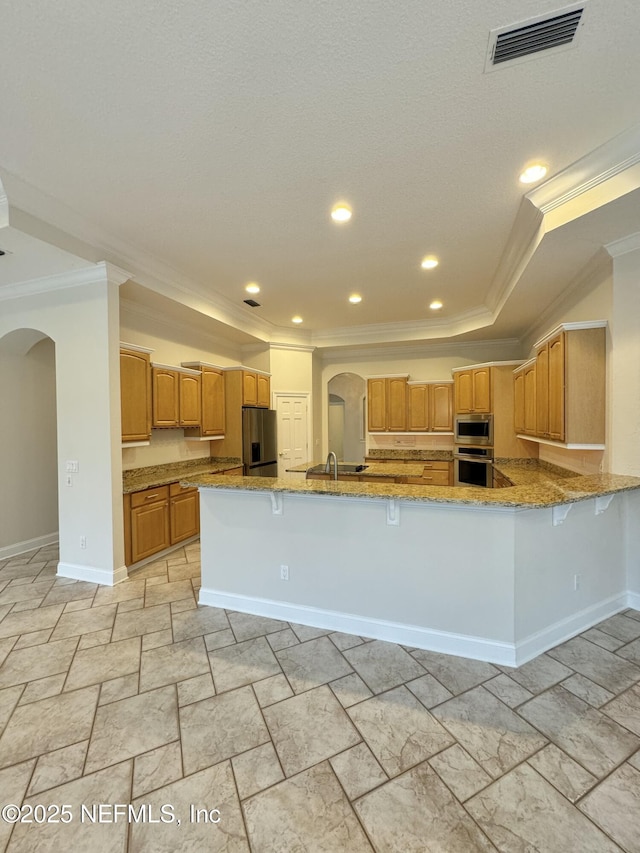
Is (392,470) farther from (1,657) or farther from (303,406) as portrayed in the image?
(1,657)

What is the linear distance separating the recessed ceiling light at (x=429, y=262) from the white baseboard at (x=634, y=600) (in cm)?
351

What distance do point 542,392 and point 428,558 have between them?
2.37 meters

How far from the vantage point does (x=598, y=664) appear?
230cm

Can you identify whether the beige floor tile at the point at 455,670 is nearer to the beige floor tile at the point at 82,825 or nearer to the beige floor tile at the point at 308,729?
the beige floor tile at the point at 308,729

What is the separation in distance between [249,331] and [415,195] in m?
3.55

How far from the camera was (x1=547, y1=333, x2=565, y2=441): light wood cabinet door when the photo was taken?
3205 millimetres

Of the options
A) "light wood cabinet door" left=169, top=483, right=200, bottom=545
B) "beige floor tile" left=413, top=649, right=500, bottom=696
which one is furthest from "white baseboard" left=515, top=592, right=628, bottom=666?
"light wood cabinet door" left=169, top=483, right=200, bottom=545

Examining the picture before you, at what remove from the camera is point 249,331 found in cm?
573

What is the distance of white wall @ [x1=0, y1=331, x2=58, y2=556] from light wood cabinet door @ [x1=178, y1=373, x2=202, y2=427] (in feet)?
5.53

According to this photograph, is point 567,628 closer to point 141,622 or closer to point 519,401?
point 519,401

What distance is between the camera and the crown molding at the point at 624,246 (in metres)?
2.72

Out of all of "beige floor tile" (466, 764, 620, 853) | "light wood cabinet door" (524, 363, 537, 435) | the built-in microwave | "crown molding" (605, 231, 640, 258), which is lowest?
"beige floor tile" (466, 764, 620, 853)

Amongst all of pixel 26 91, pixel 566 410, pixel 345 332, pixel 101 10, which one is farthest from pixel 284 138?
pixel 345 332

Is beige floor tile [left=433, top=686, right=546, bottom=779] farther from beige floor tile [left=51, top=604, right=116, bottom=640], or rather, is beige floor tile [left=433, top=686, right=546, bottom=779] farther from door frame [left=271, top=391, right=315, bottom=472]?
door frame [left=271, top=391, right=315, bottom=472]
